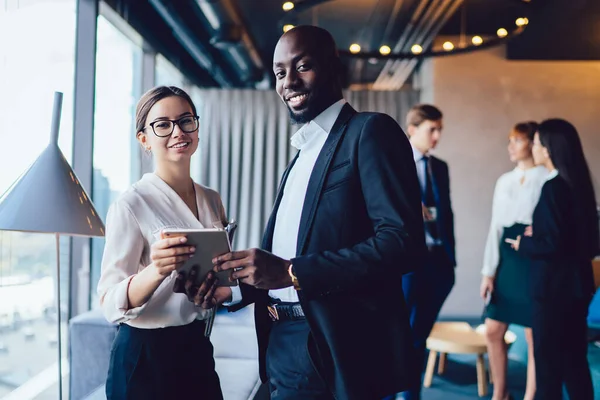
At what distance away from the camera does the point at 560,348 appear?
2.73 metres

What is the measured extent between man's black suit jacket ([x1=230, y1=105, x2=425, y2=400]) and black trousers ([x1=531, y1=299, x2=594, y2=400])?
1739mm

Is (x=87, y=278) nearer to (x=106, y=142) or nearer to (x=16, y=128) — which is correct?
(x=106, y=142)

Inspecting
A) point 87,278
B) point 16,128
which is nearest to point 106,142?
point 87,278

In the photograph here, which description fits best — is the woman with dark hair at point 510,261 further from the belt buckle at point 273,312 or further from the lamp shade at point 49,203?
the lamp shade at point 49,203

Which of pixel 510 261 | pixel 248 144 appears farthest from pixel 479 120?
pixel 510 261

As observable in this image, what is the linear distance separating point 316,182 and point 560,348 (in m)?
2.01

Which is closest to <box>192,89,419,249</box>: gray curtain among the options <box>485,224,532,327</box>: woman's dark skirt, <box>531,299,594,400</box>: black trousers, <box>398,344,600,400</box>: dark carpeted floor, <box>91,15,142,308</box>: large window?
<box>91,15,142,308</box>: large window

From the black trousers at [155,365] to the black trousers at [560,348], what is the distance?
1.85 m

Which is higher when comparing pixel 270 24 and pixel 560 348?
pixel 270 24

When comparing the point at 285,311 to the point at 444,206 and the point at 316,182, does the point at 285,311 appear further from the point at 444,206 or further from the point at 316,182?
the point at 444,206

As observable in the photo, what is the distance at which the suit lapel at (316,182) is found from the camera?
1.25 metres

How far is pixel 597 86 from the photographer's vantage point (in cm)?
619

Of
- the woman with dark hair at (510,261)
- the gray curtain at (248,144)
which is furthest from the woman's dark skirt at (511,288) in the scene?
the gray curtain at (248,144)

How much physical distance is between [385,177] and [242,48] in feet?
14.3
